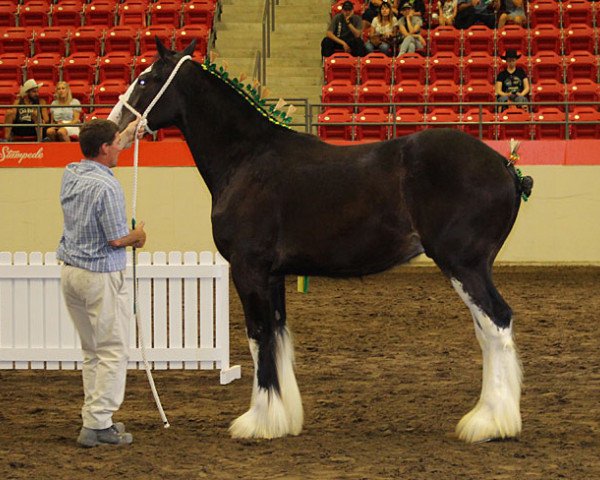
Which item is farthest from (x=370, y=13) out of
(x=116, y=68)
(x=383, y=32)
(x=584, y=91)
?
(x=116, y=68)

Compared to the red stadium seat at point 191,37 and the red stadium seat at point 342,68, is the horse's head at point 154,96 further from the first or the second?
the red stadium seat at point 191,37

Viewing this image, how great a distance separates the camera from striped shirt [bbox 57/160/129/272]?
6.20 metres

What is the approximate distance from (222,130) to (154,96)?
1.63 feet

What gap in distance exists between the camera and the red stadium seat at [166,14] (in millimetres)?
19578

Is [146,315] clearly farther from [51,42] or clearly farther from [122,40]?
[51,42]

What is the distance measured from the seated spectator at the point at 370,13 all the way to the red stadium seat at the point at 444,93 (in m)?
2.44

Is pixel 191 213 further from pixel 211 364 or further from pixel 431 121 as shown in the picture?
pixel 211 364

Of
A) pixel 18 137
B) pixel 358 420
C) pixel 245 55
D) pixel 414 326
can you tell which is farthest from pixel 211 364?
pixel 245 55

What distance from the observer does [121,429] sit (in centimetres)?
652

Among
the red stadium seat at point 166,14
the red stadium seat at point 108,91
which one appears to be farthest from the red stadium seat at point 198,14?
the red stadium seat at point 108,91

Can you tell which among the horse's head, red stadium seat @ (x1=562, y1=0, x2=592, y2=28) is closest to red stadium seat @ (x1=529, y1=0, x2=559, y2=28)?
red stadium seat @ (x1=562, y1=0, x2=592, y2=28)

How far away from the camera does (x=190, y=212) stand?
52.4ft

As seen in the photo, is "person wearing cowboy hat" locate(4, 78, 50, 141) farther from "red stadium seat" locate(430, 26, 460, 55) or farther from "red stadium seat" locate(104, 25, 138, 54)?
"red stadium seat" locate(430, 26, 460, 55)

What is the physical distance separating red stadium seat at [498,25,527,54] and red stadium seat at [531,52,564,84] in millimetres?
705
